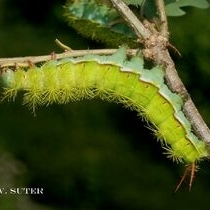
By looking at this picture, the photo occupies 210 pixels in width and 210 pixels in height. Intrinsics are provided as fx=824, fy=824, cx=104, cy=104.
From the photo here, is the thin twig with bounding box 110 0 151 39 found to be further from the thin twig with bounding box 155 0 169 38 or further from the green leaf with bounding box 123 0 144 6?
the green leaf with bounding box 123 0 144 6

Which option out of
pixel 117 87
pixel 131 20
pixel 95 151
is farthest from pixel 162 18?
pixel 95 151

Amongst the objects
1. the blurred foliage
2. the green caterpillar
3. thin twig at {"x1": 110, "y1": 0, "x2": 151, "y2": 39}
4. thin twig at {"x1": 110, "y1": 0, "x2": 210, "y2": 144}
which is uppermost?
the blurred foliage

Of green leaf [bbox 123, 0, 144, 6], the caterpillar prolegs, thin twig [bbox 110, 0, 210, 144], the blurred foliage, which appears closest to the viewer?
thin twig [bbox 110, 0, 210, 144]

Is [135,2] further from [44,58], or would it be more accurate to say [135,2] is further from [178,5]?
[44,58]

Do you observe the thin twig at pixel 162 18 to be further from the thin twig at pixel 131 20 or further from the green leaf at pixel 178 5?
the green leaf at pixel 178 5

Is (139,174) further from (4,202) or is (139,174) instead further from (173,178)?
(4,202)

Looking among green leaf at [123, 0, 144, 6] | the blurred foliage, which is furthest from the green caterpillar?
the blurred foliage
